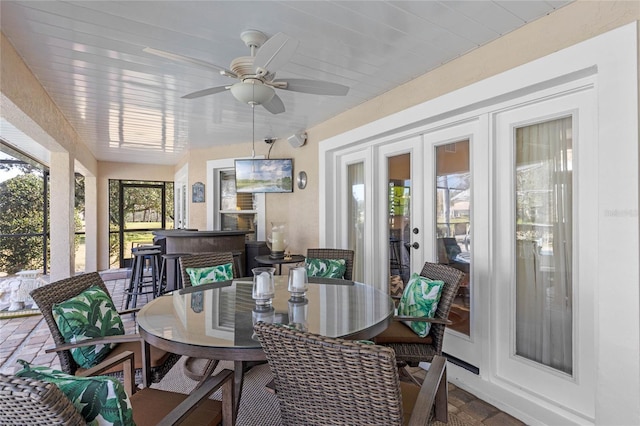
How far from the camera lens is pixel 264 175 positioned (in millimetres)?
5137

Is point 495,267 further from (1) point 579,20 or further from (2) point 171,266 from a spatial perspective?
(2) point 171,266

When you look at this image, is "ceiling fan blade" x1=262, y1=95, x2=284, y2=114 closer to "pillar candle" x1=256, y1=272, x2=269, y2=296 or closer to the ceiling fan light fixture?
the ceiling fan light fixture

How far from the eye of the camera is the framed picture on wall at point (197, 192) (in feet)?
20.3

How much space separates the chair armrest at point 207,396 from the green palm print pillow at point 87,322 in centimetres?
86

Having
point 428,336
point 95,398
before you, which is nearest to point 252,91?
point 95,398

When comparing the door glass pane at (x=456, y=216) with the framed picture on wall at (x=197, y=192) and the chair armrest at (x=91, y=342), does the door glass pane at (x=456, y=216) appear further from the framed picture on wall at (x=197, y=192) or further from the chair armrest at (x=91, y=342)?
the framed picture on wall at (x=197, y=192)

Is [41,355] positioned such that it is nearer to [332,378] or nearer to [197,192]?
[332,378]

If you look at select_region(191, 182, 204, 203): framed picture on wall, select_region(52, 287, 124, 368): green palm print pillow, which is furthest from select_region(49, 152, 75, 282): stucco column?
select_region(52, 287, 124, 368): green palm print pillow

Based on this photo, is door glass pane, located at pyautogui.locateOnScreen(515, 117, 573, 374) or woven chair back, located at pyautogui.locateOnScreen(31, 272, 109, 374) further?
door glass pane, located at pyautogui.locateOnScreen(515, 117, 573, 374)

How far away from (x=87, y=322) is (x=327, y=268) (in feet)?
6.43

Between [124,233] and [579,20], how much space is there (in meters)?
9.20

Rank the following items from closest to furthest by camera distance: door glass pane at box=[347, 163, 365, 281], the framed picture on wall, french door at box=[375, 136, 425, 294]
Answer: french door at box=[375, 136, 425, 294] → door glass pane at box=[347, 163, 365, 281] → the framed picture on wall

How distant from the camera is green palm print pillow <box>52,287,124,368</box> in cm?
177

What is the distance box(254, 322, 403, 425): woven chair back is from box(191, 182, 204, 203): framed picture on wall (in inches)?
210
